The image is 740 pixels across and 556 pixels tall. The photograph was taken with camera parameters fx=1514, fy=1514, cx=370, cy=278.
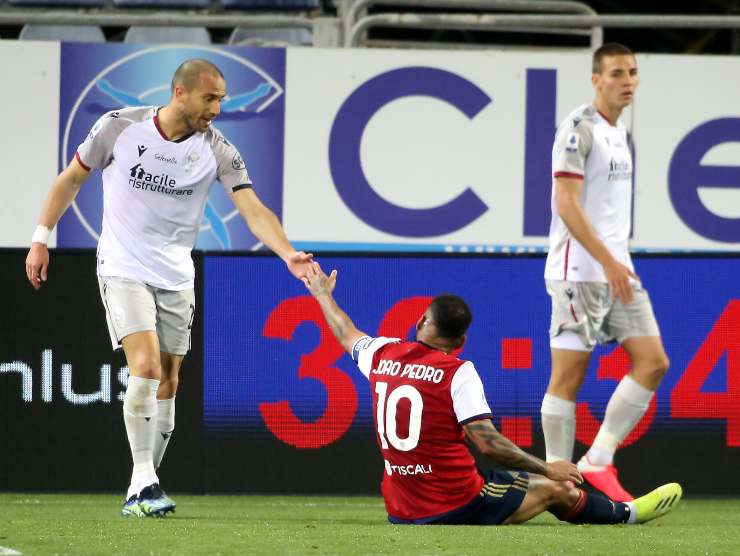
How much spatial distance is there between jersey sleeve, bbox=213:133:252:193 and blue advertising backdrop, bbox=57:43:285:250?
4.23 metres

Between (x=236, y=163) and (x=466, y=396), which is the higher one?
(x=236, y=163)

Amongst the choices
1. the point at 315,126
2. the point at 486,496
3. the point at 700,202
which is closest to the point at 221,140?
Result: the point at 486,496

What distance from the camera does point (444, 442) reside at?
225 inches

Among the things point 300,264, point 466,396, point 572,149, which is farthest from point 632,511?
point 300,264

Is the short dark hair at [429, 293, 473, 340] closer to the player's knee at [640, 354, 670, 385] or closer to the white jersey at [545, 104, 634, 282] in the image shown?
the white jersey at [545, 104, 634, 282]

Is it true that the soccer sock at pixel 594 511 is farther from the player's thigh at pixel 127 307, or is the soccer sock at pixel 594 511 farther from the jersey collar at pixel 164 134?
the jersey collar at pixel 164 134

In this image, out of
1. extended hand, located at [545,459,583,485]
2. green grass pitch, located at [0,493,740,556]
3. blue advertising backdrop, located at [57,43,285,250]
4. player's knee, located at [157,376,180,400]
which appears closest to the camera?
green grass pitch, located at [0,493,740,556]

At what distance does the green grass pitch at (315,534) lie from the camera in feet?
16.3

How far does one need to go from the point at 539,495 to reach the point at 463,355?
2459 mm

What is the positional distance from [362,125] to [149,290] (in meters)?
4.84

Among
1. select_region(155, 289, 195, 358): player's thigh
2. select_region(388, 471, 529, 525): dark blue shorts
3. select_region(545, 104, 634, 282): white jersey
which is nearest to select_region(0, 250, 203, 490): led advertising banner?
select_region(155, 289, 195, 358): player's thigh

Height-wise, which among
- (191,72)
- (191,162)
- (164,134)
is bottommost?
(191,162)

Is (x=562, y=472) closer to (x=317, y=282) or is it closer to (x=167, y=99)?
(x=317, y=282)

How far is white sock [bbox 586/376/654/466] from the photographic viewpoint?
6617 mm
